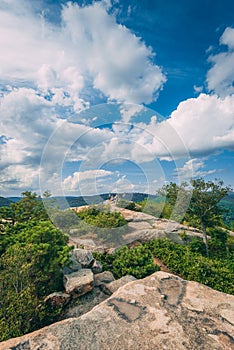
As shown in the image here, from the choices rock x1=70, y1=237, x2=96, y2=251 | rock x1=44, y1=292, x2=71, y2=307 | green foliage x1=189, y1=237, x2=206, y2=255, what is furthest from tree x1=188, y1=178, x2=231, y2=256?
rock x1=44, y1=292, x2=71, y2=307

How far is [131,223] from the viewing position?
16078 mm

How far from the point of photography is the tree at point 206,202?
1277 cm

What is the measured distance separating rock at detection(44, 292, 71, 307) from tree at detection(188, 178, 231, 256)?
9778 millimetres

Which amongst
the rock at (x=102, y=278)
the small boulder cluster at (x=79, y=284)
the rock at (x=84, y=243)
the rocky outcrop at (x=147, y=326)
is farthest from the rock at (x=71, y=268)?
the rock at (x=84, y=243)

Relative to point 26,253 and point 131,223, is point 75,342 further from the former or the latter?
point 131,223

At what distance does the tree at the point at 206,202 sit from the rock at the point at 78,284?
881 cm

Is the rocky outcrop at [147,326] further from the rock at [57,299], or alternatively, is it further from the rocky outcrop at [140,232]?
the rocky outcrop at [140,232]

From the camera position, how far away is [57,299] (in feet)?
20.1

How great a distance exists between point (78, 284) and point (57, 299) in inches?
27.9

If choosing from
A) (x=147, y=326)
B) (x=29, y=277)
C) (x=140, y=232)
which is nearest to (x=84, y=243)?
(x=140, y=232)

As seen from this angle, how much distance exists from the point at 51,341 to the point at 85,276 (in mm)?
3645

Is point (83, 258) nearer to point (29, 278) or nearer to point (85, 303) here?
point (85, 303)

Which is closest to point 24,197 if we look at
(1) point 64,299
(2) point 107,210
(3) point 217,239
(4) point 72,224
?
(4) point 72,224

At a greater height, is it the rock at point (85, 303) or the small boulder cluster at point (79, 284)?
the small boulder cluster at point (79, 284)
